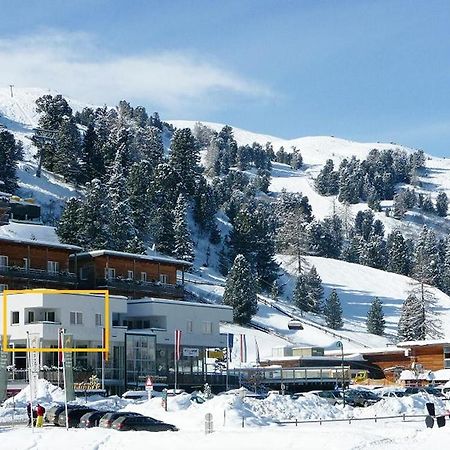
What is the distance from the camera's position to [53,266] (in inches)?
3292

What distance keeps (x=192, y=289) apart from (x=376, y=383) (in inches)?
1135

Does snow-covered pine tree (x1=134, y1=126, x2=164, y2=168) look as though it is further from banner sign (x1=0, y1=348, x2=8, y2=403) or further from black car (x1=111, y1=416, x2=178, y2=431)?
black car (x1=111, y1=416, x2=178, y2=431)

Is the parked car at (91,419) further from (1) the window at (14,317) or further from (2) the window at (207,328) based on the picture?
(2) the window at (207,328)

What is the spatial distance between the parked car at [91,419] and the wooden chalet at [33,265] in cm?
3631

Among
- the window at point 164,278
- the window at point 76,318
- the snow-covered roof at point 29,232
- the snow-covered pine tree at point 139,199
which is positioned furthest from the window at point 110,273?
the snow-covered pine tree at point 139,199

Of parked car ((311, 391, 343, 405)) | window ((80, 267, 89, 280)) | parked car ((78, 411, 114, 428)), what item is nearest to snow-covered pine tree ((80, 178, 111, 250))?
window ((80, 267, 89, 280))

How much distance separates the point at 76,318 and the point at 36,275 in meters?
13.5

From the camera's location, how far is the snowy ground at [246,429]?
3550cm

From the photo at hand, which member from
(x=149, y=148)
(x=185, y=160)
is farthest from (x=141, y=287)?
(x=149, y=148)

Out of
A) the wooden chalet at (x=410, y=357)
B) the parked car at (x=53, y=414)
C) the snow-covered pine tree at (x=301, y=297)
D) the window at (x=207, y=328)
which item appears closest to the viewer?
the parked car at (x=53, y=414)

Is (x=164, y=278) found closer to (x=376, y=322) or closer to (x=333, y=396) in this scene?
(x=333, y=396)

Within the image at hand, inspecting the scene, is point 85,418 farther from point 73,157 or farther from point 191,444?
point 73,157

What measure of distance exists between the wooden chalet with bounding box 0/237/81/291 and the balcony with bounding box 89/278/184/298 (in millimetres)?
2932

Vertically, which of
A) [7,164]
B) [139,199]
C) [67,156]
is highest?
[67,156]
